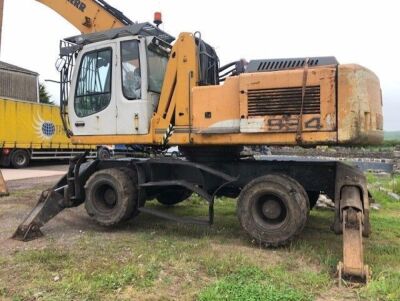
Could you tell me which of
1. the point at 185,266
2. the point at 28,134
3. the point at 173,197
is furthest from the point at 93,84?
the point at 28,134

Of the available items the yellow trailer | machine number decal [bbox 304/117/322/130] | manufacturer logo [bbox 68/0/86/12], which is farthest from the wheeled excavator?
the yellow trailer

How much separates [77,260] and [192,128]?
2372 mm

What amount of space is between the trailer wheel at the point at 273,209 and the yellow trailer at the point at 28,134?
14.7 meters

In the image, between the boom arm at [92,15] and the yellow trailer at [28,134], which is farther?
the yellow trailer at [28,134]

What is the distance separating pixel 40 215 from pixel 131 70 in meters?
2.58

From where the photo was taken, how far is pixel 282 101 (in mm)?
5777

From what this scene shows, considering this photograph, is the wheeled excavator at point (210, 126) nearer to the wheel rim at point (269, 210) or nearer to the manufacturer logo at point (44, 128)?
the wheel rim at point (269, 210)

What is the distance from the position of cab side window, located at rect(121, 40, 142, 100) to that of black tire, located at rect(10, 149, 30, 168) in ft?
51.6

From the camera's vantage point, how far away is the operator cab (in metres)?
6.84

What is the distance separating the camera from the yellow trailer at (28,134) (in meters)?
20.5

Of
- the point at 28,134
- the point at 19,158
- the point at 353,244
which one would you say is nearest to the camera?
the point at 353,244

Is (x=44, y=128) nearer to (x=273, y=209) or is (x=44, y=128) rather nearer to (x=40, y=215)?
(x=40, y=215)

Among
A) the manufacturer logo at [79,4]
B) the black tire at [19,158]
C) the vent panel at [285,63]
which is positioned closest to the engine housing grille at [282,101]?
the vent panel at [285,63]

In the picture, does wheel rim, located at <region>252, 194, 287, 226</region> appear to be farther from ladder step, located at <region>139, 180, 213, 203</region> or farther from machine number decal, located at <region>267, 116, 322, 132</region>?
machine number decal, located at <region>267, 116, 322, 132</region>
